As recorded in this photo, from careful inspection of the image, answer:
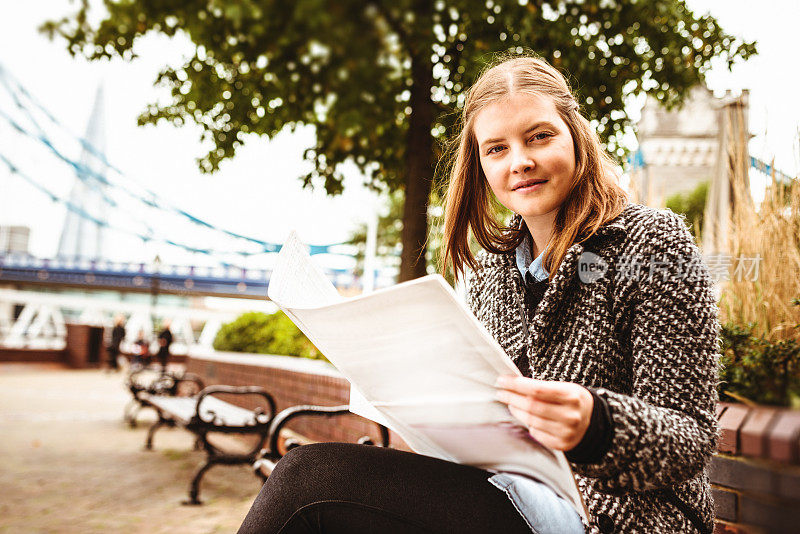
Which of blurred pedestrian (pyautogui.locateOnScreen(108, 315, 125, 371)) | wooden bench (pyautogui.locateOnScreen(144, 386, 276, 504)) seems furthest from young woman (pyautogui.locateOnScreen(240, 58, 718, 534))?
blurred pedestrian (pyautogui.locateOnScreen(108, 315, 125, 371))

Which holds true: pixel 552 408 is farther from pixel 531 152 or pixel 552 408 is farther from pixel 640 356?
pixel 531 152

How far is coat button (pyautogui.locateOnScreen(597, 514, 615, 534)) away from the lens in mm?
823

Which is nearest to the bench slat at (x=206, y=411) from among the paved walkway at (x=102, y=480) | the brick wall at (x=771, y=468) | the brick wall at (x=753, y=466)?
the paved walkway at (x=102, y=480)

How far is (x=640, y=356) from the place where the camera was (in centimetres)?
79

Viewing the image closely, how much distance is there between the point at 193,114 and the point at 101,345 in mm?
13152

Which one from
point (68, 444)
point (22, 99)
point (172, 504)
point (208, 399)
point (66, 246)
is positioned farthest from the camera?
point (68, 444)

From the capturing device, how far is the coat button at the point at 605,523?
0.82 m

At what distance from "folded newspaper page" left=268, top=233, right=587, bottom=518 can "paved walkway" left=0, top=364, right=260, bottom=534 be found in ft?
7.00

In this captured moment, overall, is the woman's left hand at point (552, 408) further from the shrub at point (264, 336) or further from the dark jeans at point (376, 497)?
the shrub at point (264, 336)

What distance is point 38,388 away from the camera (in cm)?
863

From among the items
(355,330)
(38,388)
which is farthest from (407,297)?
(38,388)

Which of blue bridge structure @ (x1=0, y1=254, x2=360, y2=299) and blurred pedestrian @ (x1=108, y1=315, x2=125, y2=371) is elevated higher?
blue bridge structure @ (x1=0, y1=254, x2=360, y2=299)

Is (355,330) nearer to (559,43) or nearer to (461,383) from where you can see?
(461,383)

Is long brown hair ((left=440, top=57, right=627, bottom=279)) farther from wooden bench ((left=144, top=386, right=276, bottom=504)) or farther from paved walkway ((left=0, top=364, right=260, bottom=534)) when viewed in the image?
wooden bench ((left=144, top=386, right=276, bottom=504))
